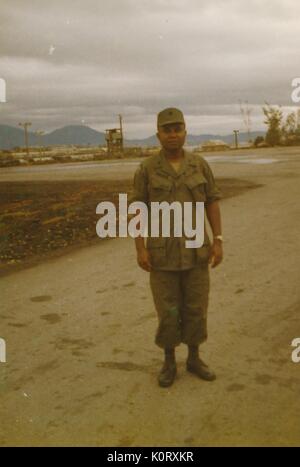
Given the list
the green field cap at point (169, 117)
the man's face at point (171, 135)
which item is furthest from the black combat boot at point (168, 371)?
the green field cap at point (169, 117)

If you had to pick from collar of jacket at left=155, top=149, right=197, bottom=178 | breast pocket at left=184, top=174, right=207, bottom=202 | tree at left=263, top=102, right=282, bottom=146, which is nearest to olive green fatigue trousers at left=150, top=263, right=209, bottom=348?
breast pocket at left=184, top=174, right=207, bottom=202

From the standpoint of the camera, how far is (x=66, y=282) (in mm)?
5922

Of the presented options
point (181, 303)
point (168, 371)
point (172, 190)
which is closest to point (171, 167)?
point (172, 190)

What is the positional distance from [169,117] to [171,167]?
1.07 ft

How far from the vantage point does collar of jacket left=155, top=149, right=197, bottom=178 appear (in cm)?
341

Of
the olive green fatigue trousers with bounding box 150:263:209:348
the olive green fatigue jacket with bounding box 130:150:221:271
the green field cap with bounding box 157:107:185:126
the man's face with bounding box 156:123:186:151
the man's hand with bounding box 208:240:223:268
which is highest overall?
the green field cap with bounding box 157:107:185:126

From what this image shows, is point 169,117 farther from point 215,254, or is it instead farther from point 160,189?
point 215,254

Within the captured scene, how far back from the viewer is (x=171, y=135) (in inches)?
133

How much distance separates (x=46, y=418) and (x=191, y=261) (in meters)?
1.35

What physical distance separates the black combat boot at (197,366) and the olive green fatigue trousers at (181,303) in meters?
0.08

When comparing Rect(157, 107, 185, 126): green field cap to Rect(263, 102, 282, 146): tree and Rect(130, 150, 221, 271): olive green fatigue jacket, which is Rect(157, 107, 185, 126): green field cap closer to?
Rect(130, 150, 221, 271): olive green fatigue jacket

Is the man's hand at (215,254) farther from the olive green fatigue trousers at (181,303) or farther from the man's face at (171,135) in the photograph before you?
the man's face at (171,135)

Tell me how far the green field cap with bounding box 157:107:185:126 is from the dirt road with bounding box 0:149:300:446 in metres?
1.74

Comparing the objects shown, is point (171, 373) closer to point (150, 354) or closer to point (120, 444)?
point (150, 354)
